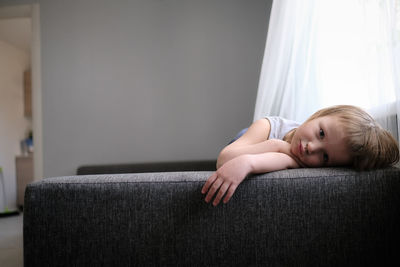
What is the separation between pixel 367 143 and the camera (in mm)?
828

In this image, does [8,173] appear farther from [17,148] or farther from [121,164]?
[121,164]

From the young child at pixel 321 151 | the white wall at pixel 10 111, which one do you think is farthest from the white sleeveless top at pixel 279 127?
the white wall at pixel 10 111

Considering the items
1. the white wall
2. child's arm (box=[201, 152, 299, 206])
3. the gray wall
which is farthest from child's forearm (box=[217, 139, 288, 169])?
the white wall

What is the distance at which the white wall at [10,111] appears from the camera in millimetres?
4746

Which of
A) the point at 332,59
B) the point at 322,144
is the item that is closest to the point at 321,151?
the point at 322,144

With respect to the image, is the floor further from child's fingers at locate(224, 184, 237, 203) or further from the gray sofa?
child's fingers at locate(224, 184, 237, 203)

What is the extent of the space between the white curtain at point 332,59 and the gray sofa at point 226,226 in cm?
Answer: 30

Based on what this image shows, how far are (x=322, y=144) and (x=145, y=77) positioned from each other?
1.81 meters

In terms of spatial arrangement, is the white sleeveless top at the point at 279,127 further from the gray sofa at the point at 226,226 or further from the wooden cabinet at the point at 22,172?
the wooden cabinet at the point at 22,172

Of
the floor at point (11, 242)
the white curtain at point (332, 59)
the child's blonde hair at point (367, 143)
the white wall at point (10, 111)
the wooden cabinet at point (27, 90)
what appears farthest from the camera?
the wooden cabinet at point (27, 90)

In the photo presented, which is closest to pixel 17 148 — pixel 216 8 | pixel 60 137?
pixel 60 137

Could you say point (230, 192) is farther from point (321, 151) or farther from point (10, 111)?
point (10, 111)

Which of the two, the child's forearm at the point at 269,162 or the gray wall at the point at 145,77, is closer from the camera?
the child's forearm at the point at 269,162

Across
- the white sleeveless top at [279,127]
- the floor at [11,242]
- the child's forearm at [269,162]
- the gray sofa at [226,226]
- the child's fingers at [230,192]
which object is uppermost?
the white sleeveless top at [279,127]
